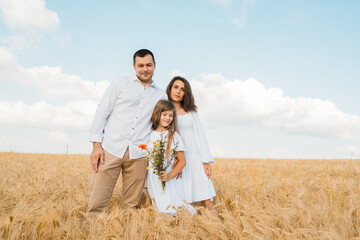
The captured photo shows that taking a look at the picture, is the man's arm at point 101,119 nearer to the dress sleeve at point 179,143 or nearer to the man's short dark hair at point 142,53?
the man's short dark hair at point 142,53

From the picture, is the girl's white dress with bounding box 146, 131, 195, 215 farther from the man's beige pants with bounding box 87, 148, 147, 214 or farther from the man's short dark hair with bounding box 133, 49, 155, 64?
the man's short dark hair with bounding box 133, 49, 155, 64

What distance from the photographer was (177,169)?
3469 millimetres

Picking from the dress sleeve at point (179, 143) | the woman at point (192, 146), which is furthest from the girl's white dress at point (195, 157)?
the dress sleeve at point (179, 143)

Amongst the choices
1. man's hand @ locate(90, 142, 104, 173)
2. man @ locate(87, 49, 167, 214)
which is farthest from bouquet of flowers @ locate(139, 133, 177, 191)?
man's hand @ locate(90, 142, 104, 173)

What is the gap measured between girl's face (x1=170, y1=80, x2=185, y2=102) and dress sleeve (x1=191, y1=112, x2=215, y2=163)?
0.30 m

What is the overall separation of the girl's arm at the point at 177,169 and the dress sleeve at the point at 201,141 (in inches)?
14.4

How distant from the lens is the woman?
373cm

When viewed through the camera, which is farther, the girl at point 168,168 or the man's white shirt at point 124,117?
the man's white shirt at point 124,117

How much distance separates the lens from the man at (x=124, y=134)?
11.5 ft

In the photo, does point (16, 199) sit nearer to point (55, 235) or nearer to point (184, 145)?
point (55, 235)

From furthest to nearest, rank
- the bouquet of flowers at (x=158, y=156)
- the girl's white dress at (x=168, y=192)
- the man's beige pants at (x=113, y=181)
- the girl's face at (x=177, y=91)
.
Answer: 1. the girl's face at (x=177, y=91)
2. the man's beige pants at (x=113, y=181)
3. the girl's white dress at (x=168, y=192)
4. the bouquet of flowers at (x=158, y=156)

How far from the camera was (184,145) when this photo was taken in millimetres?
3652

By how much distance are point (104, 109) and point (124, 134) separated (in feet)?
1.45

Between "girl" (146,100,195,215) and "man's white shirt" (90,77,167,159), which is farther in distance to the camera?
"man's white shirt" (90,77,167,159)
